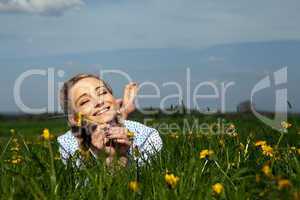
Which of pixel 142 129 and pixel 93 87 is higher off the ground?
pixel 93 87

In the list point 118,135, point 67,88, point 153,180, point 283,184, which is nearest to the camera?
point 283,184

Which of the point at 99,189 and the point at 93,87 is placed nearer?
the point at 99,189

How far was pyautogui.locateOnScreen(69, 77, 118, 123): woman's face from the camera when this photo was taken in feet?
16.5

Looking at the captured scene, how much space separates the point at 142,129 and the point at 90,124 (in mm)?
1225

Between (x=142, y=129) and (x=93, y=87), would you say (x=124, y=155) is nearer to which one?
(x=93, y=87)

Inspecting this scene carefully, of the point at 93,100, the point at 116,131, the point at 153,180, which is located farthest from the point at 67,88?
the point at 153,180

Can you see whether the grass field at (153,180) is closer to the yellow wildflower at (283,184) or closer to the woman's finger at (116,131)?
the yellow wildflower at (283,184)

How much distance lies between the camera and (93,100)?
201 inches

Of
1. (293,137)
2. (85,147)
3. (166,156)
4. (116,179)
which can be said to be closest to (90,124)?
(85,147)

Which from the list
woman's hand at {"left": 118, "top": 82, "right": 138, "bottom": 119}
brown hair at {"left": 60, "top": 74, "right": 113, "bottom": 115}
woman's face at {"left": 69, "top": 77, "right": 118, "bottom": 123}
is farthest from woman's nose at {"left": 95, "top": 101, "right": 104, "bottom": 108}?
brown hair at {"left": 60, "top": 74, "right": 113, "bottom": 115}

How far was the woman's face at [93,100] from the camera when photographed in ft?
16.5

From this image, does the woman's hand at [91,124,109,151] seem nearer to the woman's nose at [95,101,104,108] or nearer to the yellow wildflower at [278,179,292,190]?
the woman's nose at [95,101,104,108]

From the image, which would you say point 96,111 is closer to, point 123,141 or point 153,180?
point 123,141

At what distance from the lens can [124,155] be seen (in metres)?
4.77
